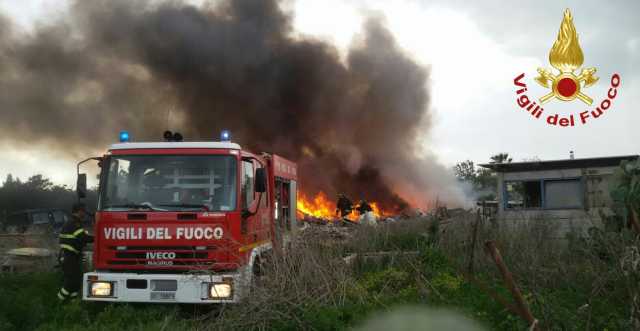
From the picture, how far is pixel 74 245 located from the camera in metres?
8.14

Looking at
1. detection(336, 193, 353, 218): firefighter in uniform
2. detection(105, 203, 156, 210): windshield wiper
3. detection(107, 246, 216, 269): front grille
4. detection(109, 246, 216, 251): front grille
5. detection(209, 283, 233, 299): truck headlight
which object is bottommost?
detection(209, 283, 233, 299): truck headlight

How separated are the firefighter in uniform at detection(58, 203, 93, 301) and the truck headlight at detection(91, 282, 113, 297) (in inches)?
61.4

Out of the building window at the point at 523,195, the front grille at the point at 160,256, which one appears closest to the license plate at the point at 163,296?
the front grille at the point at 160,256

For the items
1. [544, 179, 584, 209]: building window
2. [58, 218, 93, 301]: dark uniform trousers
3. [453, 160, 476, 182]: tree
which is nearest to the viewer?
[58, 218, 93, 301]: dark uniform trousers

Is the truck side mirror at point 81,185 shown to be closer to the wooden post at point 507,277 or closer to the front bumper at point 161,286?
the front bumper at point 161,286

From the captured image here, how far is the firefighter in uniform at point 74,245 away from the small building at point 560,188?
8.75 metres

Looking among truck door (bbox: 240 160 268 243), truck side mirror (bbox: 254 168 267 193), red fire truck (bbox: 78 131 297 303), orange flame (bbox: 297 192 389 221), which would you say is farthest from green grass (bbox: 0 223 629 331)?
orange flame (bbox: 297 192 389 221)

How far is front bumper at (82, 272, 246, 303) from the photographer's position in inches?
251

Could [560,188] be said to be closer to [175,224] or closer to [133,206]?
[175,224]

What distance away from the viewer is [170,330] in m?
5.97

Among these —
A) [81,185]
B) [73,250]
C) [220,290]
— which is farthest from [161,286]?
[73,250]

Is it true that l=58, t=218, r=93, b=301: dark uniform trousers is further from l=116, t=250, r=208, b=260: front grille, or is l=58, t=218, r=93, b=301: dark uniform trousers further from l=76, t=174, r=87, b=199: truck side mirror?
l=116, t=250, r=208, b=260: front grille

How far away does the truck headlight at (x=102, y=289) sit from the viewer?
6621 mm

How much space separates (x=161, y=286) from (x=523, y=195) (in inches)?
425
